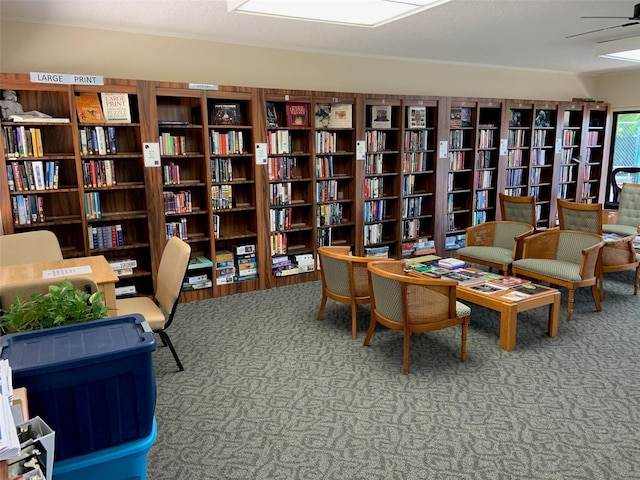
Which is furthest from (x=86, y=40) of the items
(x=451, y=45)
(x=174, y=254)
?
(x=451, y=45)

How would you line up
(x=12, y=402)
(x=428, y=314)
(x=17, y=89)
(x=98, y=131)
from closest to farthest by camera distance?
(x=12, y=402) < (x=428, y=314) < (x=17, y=89) < (x=98, y=131)

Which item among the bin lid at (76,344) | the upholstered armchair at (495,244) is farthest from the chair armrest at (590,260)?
the bin lid at (76,344)

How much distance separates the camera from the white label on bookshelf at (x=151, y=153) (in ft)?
15.0

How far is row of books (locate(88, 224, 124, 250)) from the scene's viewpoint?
454cm

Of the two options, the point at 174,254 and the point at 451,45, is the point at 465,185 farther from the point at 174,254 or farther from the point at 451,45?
the point at 174,254

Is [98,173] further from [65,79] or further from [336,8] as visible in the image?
[336,8]

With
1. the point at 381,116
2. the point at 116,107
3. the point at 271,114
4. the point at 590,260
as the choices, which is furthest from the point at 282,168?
the point at 590,260

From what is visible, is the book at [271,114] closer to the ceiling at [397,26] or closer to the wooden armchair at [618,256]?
the ceiling at [397,26]

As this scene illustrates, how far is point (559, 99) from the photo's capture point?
26.5 ft

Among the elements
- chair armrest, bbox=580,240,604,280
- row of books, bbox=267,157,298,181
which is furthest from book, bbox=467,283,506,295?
row of books, bbox=267,157,298,181

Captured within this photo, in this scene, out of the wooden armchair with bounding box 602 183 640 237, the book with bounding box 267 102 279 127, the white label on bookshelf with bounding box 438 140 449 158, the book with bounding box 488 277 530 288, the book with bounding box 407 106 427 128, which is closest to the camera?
the book with bounding box 488 277 530 288

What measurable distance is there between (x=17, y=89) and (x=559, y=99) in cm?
785

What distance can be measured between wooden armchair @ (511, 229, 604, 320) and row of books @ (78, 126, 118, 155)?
4217 mm

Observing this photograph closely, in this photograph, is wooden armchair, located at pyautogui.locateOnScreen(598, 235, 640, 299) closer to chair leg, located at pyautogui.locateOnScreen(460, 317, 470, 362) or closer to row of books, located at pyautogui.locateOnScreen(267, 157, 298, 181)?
chair leg, located at pyautogui.locateOnScreen(460, 317, 470, 362)
